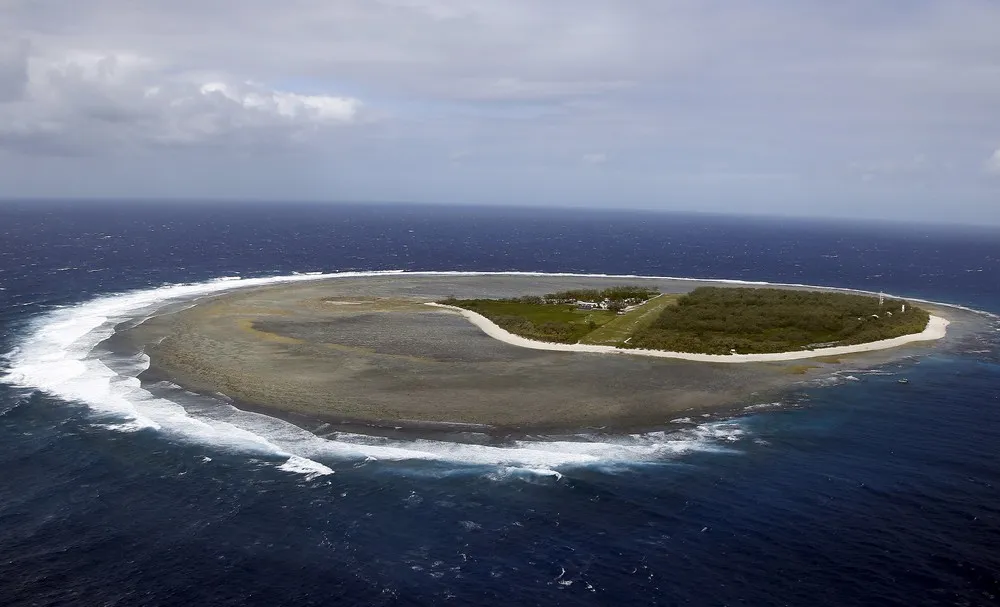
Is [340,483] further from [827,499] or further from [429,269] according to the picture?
[429,269]

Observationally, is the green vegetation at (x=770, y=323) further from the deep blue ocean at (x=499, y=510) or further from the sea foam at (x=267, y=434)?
the sea foam at (x=267, y=434)

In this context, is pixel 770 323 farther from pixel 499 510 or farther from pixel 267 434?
pixel 267 434

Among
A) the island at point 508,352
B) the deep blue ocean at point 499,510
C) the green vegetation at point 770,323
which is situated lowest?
the deep blue ocean at point 499,510

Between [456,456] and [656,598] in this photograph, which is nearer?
[656,598]

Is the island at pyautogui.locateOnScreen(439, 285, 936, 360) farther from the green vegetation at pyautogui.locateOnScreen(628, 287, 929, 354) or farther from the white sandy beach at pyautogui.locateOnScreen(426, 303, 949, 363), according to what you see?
the white sandy beach at pyautogui.locateOnScreen(426, 303, 949, 363)

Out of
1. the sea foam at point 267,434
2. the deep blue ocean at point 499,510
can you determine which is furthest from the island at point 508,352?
the deep blue ocean at point 499,510

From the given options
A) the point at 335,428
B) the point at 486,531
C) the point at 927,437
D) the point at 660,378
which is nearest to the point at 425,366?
the point at 335,428

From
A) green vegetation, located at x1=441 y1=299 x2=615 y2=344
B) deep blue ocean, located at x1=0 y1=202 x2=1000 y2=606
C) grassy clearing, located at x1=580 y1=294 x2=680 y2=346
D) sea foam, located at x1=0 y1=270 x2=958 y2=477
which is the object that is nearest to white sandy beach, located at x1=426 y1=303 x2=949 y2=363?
green vegetation, located at x1=441 y1=299 x2=615 y2=344
